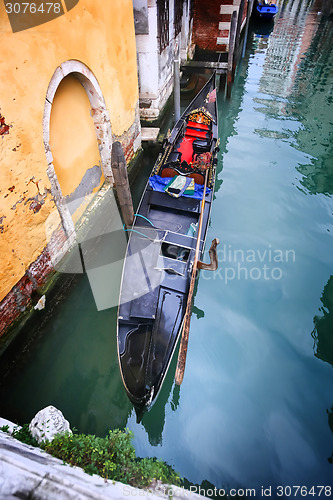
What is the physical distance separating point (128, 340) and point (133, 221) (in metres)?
1.67

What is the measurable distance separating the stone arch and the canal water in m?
0.90

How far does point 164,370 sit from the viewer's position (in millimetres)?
2531

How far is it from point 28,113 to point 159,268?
198cm

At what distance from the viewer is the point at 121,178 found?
342cm

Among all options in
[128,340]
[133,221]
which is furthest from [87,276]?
[128,340]

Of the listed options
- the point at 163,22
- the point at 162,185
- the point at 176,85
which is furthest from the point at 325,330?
the point at 163,22

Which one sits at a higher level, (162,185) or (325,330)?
(162,185)

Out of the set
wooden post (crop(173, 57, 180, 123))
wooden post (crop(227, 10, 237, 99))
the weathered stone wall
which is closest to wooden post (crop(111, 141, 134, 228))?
wooden post (crop(173, 57, 180, 123))

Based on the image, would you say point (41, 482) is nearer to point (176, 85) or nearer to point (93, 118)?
point (93, 118)

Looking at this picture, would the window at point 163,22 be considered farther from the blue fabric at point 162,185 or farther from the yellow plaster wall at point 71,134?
the blue fabric at point 162,185

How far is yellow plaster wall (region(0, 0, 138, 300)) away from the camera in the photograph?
229 centimetres

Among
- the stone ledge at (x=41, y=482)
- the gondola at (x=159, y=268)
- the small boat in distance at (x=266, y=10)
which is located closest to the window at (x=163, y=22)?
the gondola at (x=159, y=268)

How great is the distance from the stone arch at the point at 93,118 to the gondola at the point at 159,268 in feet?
2.67

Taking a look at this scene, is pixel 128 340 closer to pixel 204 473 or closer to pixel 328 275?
pixel 204 473
